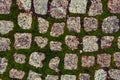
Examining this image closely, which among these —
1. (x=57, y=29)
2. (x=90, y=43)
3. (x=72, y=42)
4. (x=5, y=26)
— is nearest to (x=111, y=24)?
(x=90, y=43)

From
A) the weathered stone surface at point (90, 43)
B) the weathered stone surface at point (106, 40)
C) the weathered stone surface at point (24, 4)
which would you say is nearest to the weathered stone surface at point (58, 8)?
the weathered stone surface at point (24, 4)

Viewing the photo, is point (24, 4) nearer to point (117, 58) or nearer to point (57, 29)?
point (57, 29)

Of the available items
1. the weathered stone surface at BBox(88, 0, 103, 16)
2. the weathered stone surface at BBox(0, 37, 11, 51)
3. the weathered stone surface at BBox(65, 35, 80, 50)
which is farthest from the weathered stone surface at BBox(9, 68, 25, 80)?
the weathered stone surface at BBox(88, 0, 103, 16)

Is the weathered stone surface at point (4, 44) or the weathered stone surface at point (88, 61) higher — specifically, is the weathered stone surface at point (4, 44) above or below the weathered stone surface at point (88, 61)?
above

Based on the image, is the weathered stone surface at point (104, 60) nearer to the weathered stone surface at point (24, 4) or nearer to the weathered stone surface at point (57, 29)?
the weathered stone surface at point (57, 29)

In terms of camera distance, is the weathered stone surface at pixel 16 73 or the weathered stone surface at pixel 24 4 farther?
the weathered stone surface at pixel 16 73

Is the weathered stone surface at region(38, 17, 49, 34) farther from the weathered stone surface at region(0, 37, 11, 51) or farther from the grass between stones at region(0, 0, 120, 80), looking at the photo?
the weathered stone surface at region(0, 37, 11, 51)

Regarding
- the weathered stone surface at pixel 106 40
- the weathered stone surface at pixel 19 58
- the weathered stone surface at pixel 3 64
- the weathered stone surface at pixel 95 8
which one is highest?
the weathered stone surface at pixel 95 8
